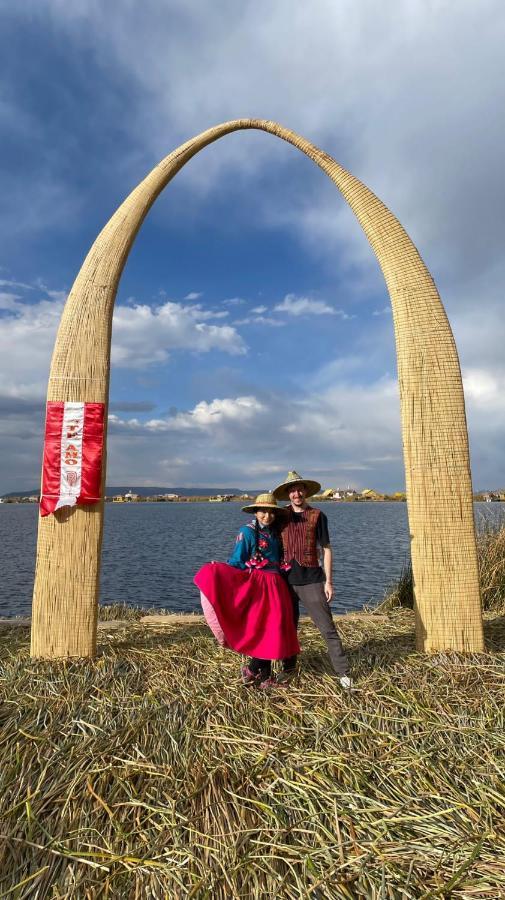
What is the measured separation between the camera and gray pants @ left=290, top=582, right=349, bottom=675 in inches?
182

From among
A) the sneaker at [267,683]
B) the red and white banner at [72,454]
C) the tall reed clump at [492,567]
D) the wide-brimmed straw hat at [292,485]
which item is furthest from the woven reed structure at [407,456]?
the tall reed clump at [492,567]

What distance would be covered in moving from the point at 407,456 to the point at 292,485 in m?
1.55

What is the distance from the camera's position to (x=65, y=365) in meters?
5.67

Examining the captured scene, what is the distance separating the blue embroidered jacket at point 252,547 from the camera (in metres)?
4.64

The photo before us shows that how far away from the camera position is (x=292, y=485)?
4902mm

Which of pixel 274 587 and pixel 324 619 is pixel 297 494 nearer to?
pixel 274 587

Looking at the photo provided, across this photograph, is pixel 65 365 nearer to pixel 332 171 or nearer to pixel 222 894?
pixel 332 171

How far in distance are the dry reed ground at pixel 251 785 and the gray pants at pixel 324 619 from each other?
0.21 meters

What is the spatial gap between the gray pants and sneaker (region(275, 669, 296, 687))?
0.42 metres

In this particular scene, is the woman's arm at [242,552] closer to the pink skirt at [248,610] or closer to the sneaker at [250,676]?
the pink skirt at [248,610]

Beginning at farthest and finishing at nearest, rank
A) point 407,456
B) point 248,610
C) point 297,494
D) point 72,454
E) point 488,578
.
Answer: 1. point 488,578
2. point 407,456
3. point 72,454
4. point 297,494
5. point 248,610

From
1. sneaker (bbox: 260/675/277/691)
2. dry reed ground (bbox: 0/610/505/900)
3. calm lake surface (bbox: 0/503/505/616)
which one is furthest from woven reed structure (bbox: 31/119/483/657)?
calm lake surface (bbox: 0/503/505/616)

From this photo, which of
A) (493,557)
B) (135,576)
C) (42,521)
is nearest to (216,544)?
(135,576)

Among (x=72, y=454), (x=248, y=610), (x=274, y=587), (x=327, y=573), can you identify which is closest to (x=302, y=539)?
(x=327, y=573)
